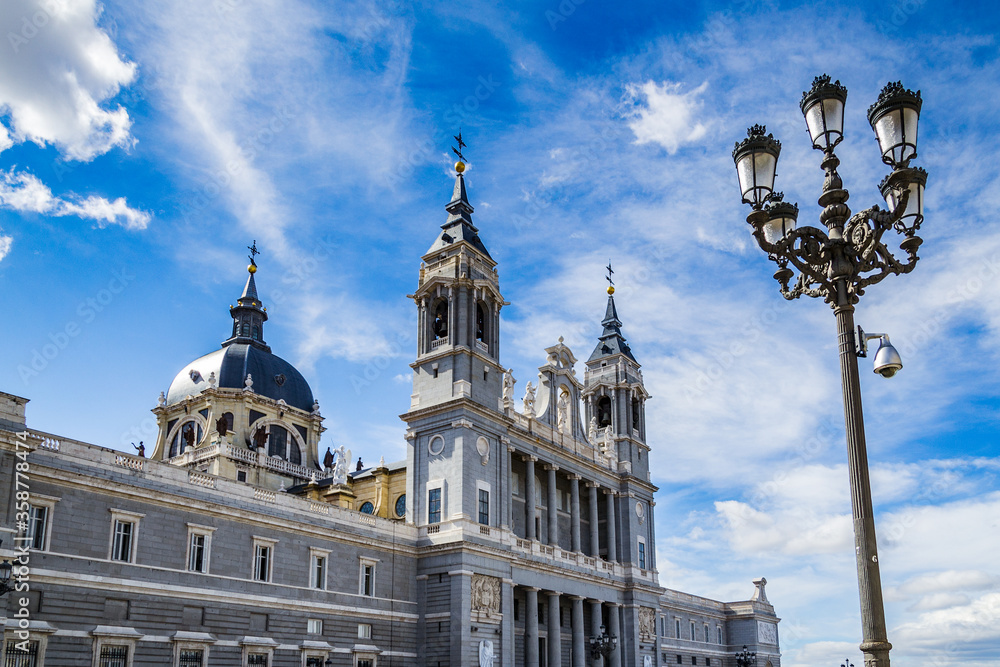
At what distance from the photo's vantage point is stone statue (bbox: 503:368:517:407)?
54.0 m

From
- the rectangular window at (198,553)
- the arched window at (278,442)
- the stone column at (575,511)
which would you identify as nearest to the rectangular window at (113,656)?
the rectangular window at (198,553)

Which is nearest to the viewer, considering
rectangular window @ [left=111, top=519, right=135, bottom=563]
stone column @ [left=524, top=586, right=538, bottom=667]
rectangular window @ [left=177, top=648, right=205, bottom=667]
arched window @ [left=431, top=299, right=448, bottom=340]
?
rectangular window @ [left=111, top=519, right=135, bottom=563]

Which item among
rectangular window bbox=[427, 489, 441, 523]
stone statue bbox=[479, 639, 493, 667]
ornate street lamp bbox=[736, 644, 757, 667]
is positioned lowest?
ornate street lamp bbox=[736, 644, 757, 667]

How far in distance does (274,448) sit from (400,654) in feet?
97.1

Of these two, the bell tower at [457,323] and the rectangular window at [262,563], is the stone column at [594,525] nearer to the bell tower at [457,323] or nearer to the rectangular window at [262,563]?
the bell tower at [457,323]

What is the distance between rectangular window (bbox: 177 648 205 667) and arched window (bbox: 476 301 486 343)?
24346mm

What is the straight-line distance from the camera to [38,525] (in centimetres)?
3078

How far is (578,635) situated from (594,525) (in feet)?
25.2

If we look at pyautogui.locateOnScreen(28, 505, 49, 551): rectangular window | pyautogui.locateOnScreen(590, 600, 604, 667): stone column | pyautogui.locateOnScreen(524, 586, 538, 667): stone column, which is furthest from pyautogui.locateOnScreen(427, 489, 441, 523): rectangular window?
pyautogui.locateOnScreen(28, 505, 49, 551): rectangular window

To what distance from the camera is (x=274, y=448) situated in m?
70.2

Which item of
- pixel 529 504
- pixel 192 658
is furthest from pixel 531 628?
pixel 192 658

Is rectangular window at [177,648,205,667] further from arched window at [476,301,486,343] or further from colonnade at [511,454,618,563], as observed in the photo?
arched window at [476,301,486,343]

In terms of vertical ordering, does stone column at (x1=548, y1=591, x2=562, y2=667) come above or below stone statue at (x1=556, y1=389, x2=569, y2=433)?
below

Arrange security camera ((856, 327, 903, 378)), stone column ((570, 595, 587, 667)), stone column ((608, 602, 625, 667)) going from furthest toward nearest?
stone column ((608, 602, 625, 667)), stone column ((570, 595, 587, 667)), security camera ((856, 327, 903, 378))
